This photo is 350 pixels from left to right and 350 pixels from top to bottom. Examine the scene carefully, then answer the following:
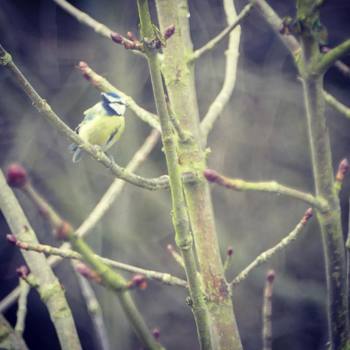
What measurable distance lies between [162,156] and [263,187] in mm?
1924

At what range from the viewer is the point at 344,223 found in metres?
2.88

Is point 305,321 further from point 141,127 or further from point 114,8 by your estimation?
point 114,8

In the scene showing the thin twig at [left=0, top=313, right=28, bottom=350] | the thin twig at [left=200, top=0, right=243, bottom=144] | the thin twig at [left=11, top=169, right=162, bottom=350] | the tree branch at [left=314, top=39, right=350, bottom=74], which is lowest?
the thin twig at [left=0, top=313, right=28, bottom=350]

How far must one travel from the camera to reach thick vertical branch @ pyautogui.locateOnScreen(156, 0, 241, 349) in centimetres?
116

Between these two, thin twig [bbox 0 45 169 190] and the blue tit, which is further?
the blue tit

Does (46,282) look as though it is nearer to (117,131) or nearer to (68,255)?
(68,255)

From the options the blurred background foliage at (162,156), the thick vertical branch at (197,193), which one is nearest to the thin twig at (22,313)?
the thick vertical branch at (197,193)

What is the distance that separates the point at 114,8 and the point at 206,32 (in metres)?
0.58

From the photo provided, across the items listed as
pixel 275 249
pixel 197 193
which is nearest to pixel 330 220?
pixel 275 249

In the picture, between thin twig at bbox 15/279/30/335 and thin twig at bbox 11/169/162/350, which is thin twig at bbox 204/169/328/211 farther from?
thin twig at bbox 15/279/30/335

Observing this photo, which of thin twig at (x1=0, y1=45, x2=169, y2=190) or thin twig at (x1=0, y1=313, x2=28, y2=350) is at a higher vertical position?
thin twig at (x1=0, y1=45, x2=169, y2=190)

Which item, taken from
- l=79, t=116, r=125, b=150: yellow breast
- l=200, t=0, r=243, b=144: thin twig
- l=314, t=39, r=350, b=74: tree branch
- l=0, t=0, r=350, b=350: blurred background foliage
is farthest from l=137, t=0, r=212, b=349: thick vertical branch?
l=0, t=0, r=350, b=350: blurred background foliage

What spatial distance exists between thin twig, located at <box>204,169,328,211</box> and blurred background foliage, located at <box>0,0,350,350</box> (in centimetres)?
166

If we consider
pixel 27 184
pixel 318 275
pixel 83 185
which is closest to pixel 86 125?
pixel 83 185
